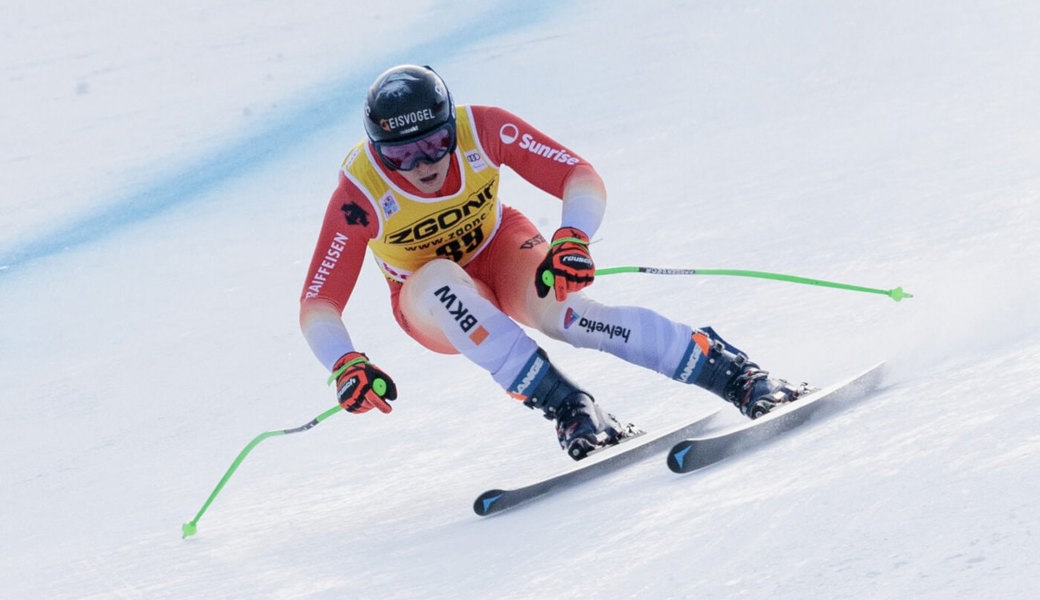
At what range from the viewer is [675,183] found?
6.57 meters

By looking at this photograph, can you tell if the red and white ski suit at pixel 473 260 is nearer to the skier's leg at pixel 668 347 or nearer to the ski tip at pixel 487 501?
the skier's leg at pixel 668 347

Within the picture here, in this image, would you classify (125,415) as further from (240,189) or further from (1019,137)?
(1019,137)

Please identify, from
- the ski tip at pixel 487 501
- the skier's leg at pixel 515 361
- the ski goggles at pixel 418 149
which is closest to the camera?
the ski tip at pixel 487 501

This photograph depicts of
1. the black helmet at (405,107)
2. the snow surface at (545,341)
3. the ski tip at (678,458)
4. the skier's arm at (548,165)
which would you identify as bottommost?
the snow surface at (545,341)

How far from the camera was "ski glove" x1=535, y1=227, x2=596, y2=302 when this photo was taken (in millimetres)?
3332

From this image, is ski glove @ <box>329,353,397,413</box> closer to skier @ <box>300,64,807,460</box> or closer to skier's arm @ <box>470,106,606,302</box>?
skier @ <box>300,64,807,460</box>

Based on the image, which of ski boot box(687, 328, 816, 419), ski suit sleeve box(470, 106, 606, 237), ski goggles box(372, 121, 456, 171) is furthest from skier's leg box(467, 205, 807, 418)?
ski goggles box(372, 121, 456, 171)

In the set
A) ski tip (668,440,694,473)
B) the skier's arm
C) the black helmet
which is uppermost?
the black helmet

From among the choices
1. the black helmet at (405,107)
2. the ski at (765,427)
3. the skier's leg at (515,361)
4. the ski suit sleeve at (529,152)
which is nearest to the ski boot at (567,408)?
the skier's leg at (515,361)

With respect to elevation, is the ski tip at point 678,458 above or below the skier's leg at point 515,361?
above

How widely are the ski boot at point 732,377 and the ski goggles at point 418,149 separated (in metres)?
0.87

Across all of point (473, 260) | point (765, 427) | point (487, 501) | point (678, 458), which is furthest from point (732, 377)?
point (473, 260)

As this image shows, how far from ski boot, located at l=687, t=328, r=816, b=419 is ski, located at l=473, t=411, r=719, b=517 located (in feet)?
0.63

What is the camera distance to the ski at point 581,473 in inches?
124
